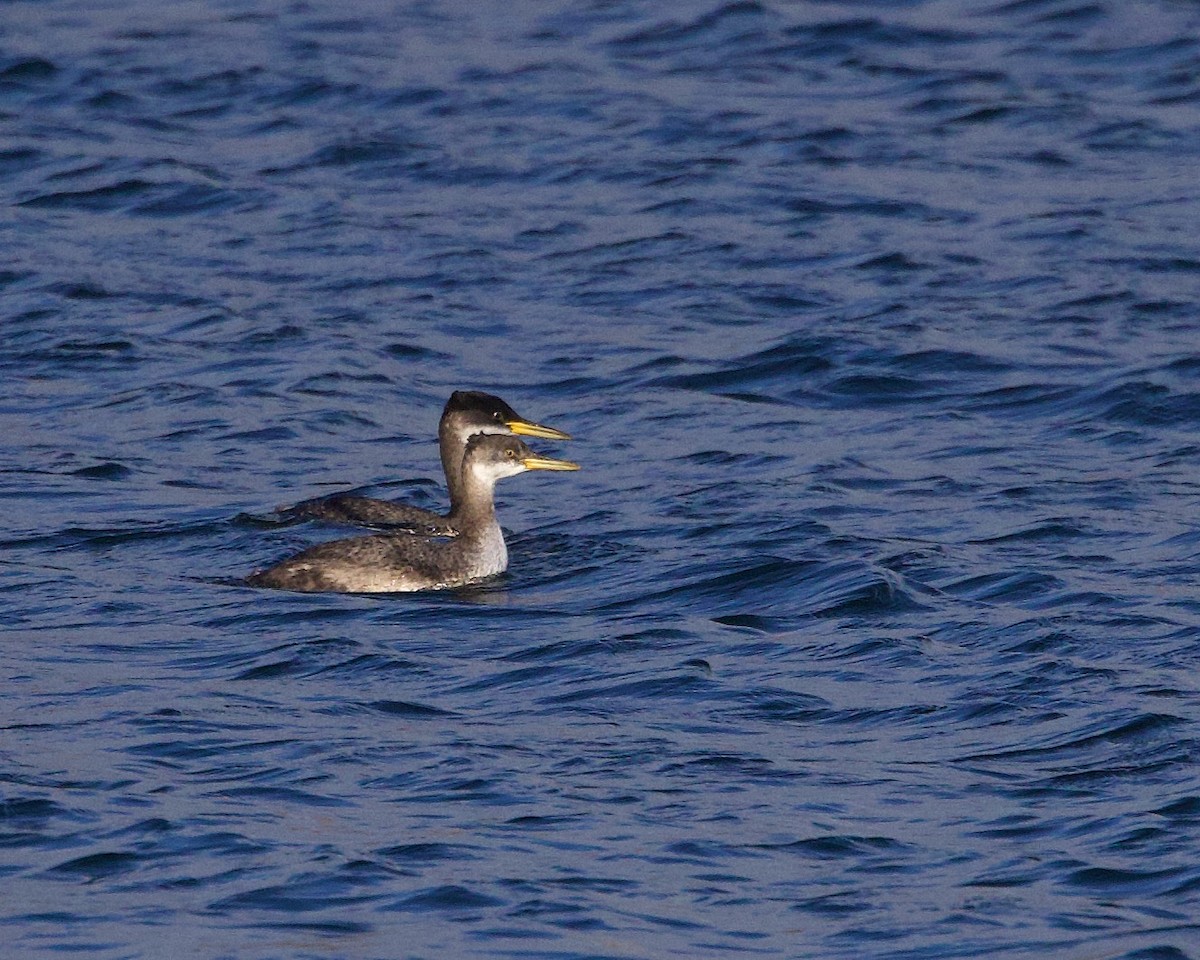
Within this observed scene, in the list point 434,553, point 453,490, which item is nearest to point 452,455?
point 453,490

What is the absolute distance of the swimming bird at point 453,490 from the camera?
15.8m

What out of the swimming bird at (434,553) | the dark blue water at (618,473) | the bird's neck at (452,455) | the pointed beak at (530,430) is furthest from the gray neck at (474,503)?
the dark blue water at (618,473)

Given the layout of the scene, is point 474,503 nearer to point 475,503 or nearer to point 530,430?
point 475,503

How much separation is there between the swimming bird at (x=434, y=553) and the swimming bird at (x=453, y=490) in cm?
14

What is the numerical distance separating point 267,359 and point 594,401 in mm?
2739

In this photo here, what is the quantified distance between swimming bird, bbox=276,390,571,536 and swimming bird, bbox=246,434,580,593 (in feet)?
0.46

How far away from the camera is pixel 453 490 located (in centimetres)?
1616

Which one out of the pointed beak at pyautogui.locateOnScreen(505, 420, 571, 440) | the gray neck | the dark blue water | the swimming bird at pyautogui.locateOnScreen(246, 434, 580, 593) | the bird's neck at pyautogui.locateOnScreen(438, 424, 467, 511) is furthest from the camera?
the bird's neck at pyautogui.locateOnScreen(438, 424, 467, 511)

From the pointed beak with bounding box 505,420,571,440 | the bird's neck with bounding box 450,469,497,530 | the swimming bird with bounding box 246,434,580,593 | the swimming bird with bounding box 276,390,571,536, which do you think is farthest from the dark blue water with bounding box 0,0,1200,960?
the pointed beak with bounding box 505,420,571,440

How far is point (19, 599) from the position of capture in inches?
550

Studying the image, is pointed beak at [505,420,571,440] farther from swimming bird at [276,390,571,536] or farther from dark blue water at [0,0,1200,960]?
dark blue water at [0,0,1200,960]

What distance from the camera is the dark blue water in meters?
10.0

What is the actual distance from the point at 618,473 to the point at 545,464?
53.9 inches

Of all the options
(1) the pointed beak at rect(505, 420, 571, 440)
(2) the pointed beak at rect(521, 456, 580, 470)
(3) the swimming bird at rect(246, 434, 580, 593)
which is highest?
(1) the pointed beak at rect(505, 420, 571, 440)
